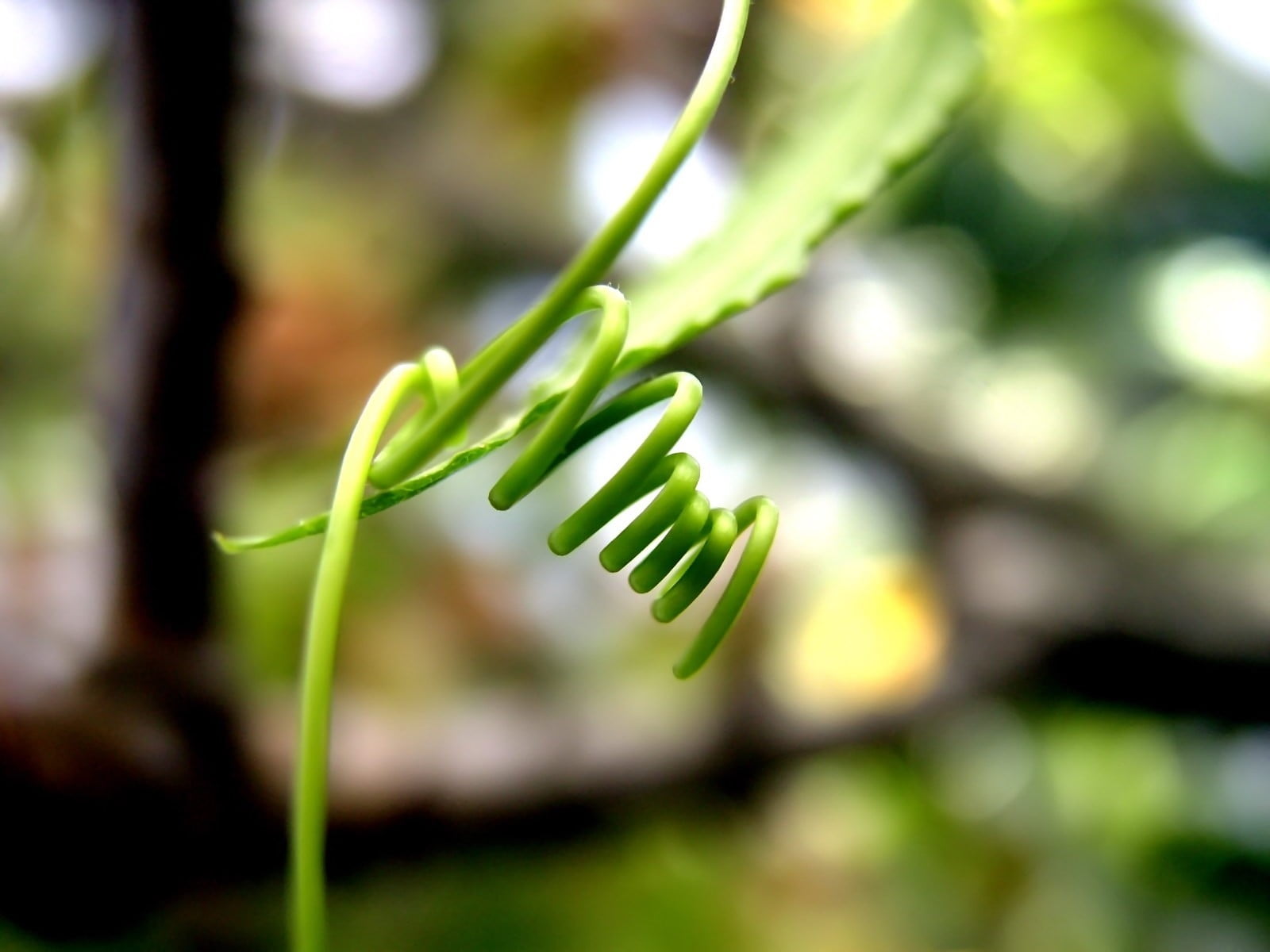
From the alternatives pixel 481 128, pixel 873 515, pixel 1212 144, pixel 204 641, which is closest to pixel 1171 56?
pixel 1212 144

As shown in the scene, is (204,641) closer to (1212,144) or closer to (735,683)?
(735,683)

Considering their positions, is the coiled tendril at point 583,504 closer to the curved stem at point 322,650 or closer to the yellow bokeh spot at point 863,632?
the curved stem at point 322,650

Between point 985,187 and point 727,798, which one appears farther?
point 985,187

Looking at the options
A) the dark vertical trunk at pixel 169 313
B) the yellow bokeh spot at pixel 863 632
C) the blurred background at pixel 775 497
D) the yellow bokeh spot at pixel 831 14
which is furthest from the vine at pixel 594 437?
the yellow bokeh spot at pixel 831 14

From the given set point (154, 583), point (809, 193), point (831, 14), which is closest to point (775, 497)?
point (831, 14)

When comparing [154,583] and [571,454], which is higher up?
[154,583]

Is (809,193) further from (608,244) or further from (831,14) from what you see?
(831,14)
